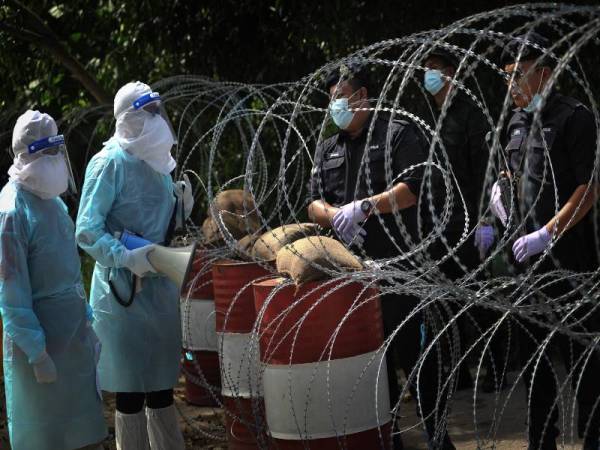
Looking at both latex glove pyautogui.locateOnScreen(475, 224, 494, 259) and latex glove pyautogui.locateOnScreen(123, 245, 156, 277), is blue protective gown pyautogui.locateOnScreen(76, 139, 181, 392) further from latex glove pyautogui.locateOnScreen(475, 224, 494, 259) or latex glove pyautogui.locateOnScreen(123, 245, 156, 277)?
latex glove pyautogui.locateOnScreen(475, 224, 494, 259)

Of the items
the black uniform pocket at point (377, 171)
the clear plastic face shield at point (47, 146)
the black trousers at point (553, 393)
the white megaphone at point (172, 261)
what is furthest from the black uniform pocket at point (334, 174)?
the clear plastic face shield at point (47, 146)

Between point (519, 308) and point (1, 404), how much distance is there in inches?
180

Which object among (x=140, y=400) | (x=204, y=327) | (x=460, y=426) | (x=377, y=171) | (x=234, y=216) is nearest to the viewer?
(x=140, y=400)

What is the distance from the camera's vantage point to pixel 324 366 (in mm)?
4418

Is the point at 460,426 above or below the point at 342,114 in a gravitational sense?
below

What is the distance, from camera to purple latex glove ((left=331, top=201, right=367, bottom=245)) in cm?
479

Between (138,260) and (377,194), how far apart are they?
1.14 m

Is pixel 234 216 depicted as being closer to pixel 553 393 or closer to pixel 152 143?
pixel 152 143

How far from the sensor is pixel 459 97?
5.57m

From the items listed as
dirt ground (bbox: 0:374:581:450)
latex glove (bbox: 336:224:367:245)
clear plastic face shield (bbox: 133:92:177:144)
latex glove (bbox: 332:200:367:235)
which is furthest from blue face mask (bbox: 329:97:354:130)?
dirt ground (bbox: 0:374:581:450)

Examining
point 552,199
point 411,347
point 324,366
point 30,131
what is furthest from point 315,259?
point 30,131

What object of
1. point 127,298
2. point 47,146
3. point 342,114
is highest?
point 47,146

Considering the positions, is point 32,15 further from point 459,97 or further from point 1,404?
point 459,97

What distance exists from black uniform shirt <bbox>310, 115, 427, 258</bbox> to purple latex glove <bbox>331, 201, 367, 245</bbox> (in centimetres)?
6
